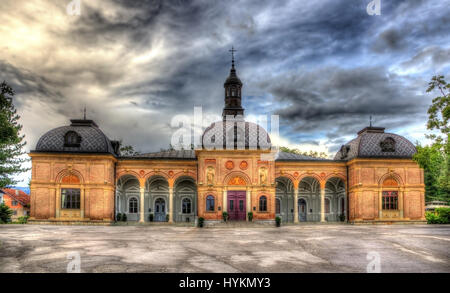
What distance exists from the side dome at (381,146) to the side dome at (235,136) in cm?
869

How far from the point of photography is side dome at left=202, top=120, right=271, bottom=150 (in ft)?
112

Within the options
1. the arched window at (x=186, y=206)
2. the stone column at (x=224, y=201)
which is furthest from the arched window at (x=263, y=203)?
the arched window at (x=186, y=206)

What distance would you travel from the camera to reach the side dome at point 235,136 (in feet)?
112

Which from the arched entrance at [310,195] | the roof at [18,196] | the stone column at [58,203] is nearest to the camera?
the stone column at [58,203]

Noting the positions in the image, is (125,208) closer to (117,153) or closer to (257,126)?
(117,153)

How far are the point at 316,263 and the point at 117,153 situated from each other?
97.5 ft

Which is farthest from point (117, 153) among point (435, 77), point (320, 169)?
point (435, 77)

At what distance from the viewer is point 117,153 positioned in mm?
37562

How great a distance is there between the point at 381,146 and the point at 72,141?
2853 centimetres

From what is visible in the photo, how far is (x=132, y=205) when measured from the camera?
38406 millimetres

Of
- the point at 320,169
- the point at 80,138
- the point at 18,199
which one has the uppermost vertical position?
the point at 80,138

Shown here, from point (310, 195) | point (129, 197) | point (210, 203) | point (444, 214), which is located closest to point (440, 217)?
point (444, 214)

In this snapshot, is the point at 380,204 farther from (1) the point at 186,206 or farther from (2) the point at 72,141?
(2) the point at 72,141

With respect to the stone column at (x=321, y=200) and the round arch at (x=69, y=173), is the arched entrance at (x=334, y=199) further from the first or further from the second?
the round arch at (x=69, y=173)
